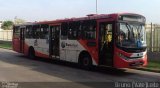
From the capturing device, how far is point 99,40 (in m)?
16.9

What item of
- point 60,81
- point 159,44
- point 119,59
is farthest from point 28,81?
point 159,44

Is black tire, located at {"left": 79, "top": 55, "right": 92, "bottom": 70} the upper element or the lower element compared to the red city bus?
lower

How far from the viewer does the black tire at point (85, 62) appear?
17.8 m

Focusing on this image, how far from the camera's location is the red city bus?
15.8 metres

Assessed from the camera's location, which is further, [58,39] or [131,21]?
[58,39]

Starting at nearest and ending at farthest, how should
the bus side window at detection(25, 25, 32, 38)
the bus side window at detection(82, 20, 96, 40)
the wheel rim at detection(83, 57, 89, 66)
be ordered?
the bus side window at detection(82, 20, 96, 40) < the wheel rim at detection(83, 57, 89, 66) < the bus side window at detection(25, 25, 32, 38)

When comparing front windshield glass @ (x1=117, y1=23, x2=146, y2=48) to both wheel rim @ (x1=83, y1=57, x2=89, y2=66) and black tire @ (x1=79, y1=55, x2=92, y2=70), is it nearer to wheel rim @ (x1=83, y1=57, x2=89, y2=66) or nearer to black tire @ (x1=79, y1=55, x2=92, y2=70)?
black tire @ (x1=79, y1=55, x2=92, y2=70)

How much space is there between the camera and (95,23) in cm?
1720

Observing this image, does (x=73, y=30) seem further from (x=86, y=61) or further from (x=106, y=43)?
(x=106, y=43)

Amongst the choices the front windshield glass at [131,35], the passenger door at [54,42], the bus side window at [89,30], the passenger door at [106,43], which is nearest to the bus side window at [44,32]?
the passenger door at [54,42]

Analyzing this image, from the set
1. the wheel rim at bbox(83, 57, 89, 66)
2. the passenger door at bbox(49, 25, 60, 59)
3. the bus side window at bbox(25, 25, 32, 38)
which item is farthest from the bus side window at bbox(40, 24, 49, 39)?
the wheel rim at bbox(83, 57, 89, 66)

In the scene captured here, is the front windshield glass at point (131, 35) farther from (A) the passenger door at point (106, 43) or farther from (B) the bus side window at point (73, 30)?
(B) the bus side window at point (73, 30)

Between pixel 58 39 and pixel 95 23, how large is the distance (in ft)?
14.2

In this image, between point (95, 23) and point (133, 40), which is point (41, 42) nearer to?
point (95, 23)
